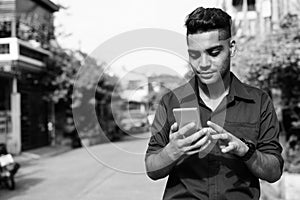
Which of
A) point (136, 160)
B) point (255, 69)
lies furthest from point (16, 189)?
point (136, 160)

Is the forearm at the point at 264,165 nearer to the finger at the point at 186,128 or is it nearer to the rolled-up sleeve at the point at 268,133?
the rolled-up sleeve at the point at 268,133

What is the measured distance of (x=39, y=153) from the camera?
488 inches

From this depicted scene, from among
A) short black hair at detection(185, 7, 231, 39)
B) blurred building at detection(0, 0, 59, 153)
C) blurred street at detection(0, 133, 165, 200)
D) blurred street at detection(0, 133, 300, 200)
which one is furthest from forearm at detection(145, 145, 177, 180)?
blurred building at detection(0, 0, 59, 153)

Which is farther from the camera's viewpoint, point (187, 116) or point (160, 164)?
point (160, 164)

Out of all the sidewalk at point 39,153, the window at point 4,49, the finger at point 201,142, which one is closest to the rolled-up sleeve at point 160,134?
the finger at point 201,142

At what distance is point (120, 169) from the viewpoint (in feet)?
4.23

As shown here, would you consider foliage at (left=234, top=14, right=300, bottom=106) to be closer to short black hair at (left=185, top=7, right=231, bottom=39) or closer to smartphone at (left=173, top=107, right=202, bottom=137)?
short black hair at (left=185, top=7, right=231, bottom=39)

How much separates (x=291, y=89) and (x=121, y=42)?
20.5 ft

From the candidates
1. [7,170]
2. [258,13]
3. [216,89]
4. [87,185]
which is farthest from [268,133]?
[258,13]

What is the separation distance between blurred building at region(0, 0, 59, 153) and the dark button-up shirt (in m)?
9.15

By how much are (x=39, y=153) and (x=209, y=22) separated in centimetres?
1185

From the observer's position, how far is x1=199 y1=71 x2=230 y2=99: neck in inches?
50.6

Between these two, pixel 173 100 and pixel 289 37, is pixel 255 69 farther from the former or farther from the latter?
pixel 173 100

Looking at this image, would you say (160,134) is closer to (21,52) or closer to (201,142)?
(201,142)
